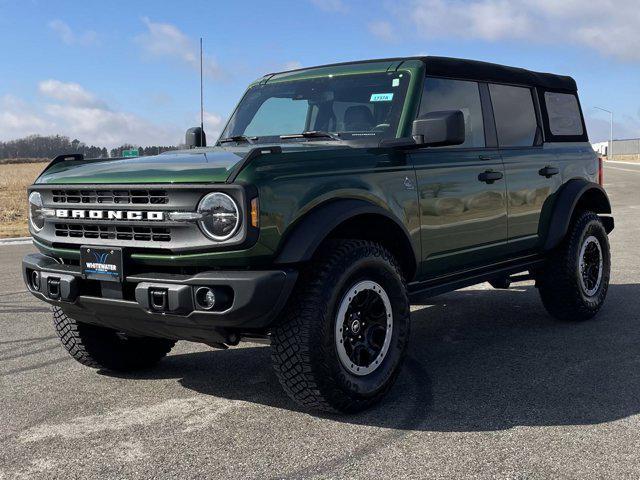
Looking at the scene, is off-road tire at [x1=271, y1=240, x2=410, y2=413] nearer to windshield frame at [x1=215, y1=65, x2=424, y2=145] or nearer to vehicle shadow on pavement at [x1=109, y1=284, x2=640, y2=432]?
vehicle shadow on pavement at [x1=109, y1=284, x2=640, y2=432]

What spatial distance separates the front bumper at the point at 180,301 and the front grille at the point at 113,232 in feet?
0.61

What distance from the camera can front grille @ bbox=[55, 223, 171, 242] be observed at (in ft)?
12.5

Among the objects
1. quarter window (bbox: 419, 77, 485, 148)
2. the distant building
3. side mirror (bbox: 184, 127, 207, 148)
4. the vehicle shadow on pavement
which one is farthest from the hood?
the distant building

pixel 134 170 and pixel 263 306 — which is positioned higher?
pixel 134 170

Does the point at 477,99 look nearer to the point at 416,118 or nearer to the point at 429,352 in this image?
the point at 416,118

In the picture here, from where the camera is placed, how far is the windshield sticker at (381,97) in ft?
16.0

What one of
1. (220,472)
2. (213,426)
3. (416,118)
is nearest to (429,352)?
(416,118)

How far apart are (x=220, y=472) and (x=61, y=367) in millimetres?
2297

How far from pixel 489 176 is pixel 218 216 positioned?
2.29m

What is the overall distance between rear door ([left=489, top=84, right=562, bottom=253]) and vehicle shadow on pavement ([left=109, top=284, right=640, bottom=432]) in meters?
0.81

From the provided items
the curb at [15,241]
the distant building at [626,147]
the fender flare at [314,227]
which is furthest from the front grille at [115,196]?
the distant building at [626,147]

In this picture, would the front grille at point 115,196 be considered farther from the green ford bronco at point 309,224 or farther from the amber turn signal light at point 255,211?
the amber turn signal light at point 255,211

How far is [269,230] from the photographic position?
366 centimetres

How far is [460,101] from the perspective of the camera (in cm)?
529
